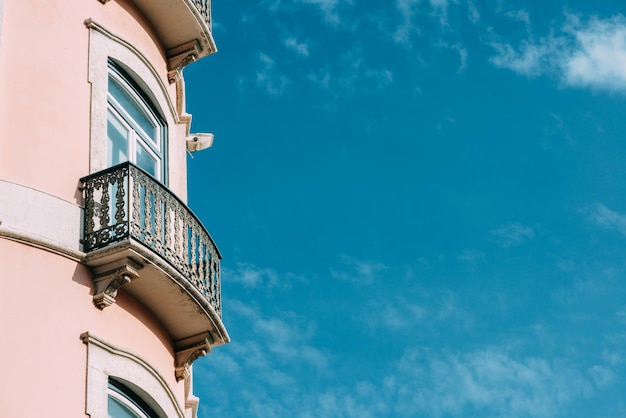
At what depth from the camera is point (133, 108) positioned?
1566 centimetres

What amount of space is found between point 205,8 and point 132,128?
2959 mm

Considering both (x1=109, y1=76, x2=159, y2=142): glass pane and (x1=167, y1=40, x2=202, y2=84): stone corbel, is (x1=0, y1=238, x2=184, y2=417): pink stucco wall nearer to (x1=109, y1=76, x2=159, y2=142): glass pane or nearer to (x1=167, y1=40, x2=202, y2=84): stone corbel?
(x1=109, y1=76, x2=159, y2=142): glass pane

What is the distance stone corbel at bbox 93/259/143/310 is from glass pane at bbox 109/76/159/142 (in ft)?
9.05

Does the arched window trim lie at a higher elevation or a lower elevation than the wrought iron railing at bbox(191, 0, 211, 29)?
lower

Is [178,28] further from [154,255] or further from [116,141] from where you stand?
[154,255]

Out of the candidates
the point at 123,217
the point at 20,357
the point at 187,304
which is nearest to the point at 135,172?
the point at 123,217

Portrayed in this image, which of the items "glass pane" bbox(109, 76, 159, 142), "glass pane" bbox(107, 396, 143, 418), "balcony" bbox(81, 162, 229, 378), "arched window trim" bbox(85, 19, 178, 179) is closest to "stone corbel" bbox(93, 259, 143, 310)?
"balcony" bbox(81, 162, 229, 378)

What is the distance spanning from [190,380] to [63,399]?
4203 millimetres

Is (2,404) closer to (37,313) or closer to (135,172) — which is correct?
(37,313)

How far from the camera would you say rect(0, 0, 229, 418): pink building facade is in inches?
491

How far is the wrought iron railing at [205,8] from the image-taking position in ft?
57.5

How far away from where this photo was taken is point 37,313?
1246cm

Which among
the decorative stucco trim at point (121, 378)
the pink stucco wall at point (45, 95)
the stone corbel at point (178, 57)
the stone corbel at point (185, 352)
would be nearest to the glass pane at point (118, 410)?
the decorative stucco trim at point (121, 378)

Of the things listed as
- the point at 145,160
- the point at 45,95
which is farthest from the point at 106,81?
the point at 145,160
